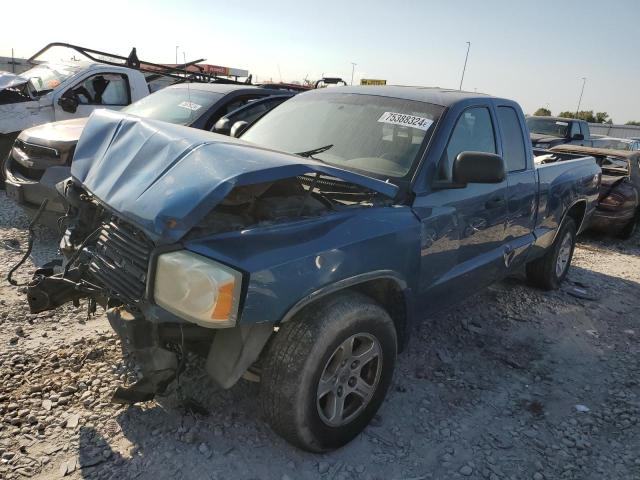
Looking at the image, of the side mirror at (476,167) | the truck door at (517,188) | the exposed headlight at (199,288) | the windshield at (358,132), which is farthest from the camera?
the truck door at (517,188)

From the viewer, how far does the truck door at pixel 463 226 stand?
2.99 m

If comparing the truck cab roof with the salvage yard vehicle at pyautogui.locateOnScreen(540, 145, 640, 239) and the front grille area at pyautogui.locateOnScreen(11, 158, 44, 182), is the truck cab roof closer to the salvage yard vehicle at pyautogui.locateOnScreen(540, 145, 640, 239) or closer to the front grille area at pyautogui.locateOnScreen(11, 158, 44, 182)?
the front grille area at pyautogui.locateOnScreen(11, 158, 44, 182)

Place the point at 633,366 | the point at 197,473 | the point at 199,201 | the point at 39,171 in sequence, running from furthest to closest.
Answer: the point at 39,171
the point at 633,366
the point at 197,473
the point at 199,201

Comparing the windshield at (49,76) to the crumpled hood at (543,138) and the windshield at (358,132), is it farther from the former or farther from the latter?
the crumpled hood at (543,138)

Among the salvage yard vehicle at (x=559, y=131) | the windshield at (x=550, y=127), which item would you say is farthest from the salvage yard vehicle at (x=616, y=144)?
the windshield at (x=550, y=127)

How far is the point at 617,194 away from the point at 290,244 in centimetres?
718

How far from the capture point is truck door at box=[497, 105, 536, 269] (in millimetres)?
3879

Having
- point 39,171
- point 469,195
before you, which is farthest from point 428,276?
point 39,171

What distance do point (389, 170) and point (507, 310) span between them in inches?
94.5

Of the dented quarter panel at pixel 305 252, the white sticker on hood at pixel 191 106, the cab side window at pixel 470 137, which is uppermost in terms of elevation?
the cab side window at pixel 470 137

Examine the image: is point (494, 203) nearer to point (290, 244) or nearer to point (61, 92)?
point (290, 244)

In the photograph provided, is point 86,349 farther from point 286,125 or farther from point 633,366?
point 633,366

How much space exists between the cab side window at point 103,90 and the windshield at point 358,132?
4888 millimetres

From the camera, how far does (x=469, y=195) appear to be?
329 centimetres
